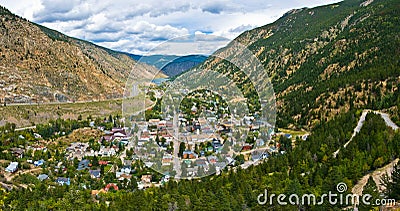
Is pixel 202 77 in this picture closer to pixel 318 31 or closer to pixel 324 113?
pixel 324 113

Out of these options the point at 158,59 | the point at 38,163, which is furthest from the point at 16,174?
the point at 158,59

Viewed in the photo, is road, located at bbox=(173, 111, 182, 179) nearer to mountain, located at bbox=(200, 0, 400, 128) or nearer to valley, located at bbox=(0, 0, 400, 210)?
valley, located at bbox=(0, 0, 400, 210)

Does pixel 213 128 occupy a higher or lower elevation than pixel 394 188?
higher

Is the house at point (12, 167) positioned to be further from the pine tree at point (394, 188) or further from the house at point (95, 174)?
the pine tree at point (394, 188)

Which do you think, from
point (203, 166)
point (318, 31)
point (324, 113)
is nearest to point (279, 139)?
point (324, 113)

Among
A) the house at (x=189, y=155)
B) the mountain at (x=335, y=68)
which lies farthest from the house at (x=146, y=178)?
→ the mountain at (x=335, y=68)

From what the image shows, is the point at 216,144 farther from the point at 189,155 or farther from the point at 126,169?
the point at 126,169
